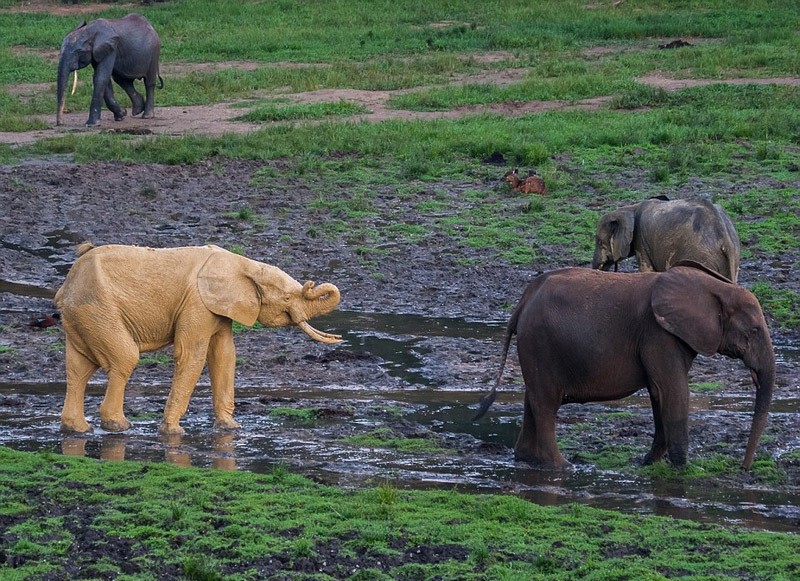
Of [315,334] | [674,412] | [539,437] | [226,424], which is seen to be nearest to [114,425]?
[226,424]

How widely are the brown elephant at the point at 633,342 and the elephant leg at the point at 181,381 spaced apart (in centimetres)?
209

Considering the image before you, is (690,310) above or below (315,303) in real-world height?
above

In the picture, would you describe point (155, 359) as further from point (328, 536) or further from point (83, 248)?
point (328, 536)

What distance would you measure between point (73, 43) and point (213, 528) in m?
15.9

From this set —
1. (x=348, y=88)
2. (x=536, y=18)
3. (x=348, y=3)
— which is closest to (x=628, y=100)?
(x=348, y=88)

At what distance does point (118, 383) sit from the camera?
9.23m

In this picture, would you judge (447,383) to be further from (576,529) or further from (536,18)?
(536,18)

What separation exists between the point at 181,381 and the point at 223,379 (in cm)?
38

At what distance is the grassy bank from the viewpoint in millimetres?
6457

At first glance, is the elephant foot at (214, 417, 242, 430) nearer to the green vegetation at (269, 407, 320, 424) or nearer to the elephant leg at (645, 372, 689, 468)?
the green vegetation at (269, 407, 320, 424)

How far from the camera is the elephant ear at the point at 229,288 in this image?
9211mm

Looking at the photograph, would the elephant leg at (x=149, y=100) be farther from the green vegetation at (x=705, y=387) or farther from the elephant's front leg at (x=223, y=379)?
the green vegetation at (x=705, y=387)

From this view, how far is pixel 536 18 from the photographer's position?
3031 cm

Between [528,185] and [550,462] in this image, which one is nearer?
[550,462]
